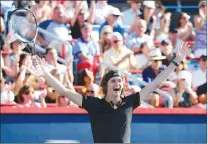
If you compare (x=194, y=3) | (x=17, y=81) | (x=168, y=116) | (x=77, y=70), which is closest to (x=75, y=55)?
(x=77, y=70)

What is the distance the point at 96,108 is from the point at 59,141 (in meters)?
3.98

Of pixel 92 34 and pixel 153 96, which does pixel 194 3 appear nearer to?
pixel 92 34

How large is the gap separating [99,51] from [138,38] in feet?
2.48

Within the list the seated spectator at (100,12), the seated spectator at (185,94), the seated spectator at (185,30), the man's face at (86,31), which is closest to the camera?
the seated spectator at (185,94)

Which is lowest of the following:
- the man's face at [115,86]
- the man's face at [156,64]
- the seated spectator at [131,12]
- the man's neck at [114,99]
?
the man's face at [156,64]

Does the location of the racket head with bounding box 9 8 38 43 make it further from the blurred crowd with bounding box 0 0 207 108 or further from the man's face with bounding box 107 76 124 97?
the blurred crowd with bounding box 0 0 207 108

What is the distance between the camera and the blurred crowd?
38.9ft

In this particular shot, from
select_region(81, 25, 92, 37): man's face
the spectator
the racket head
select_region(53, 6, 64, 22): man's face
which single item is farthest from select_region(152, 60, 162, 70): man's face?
the racket head

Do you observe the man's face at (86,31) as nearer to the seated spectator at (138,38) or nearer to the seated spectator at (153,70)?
the seated spectator at (138,38)

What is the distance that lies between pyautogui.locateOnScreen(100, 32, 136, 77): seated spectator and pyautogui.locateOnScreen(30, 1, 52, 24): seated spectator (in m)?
1.41

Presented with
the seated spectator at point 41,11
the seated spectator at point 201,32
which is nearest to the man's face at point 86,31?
the seated spectator at point 41,11

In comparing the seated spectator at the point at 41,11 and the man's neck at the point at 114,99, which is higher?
the seated spectator at the point at 41,11

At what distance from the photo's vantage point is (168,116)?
1127cm

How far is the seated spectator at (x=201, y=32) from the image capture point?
44.0ft
